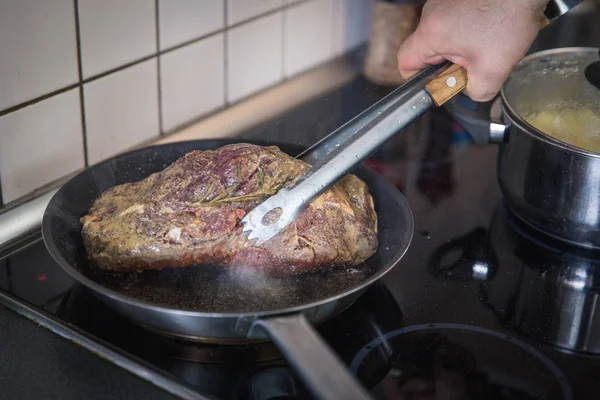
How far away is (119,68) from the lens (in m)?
1.06

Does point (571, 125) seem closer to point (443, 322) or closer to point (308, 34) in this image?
point (443, 322)

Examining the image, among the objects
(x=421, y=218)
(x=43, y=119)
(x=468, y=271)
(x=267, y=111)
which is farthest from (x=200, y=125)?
(x=468, y=271)

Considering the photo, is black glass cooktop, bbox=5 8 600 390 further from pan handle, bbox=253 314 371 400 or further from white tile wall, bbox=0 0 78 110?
white tile wall, bbox=0 0 78 110

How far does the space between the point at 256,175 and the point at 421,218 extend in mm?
324

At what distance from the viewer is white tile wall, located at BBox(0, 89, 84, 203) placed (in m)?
→ 0.95

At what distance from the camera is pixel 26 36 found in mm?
913

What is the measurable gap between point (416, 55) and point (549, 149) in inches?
8.6

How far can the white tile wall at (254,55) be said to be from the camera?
1256mm

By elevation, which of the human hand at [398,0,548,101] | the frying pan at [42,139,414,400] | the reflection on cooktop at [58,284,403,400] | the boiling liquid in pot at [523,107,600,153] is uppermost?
the human hand at [398,0,548,101]

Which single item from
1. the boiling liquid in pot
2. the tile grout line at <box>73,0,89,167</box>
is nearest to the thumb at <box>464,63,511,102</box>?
the boiling liquid in pot

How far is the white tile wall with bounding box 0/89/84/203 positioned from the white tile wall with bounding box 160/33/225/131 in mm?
175

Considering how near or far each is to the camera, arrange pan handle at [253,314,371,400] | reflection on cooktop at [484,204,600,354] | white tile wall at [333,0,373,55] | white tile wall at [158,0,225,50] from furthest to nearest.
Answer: white tile wall at [333,0,373,55], white tile wall at [158,0,225,50], reflection on cooktop at [484,204,600,354], pan handle at [253,314,371,400]

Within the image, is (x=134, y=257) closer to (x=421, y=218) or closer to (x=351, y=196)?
(x=351, y=196)

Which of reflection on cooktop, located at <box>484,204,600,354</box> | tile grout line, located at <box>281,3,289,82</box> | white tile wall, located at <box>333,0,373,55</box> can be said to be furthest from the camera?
white tile wall, located at <box>333,0,373,55</box>
